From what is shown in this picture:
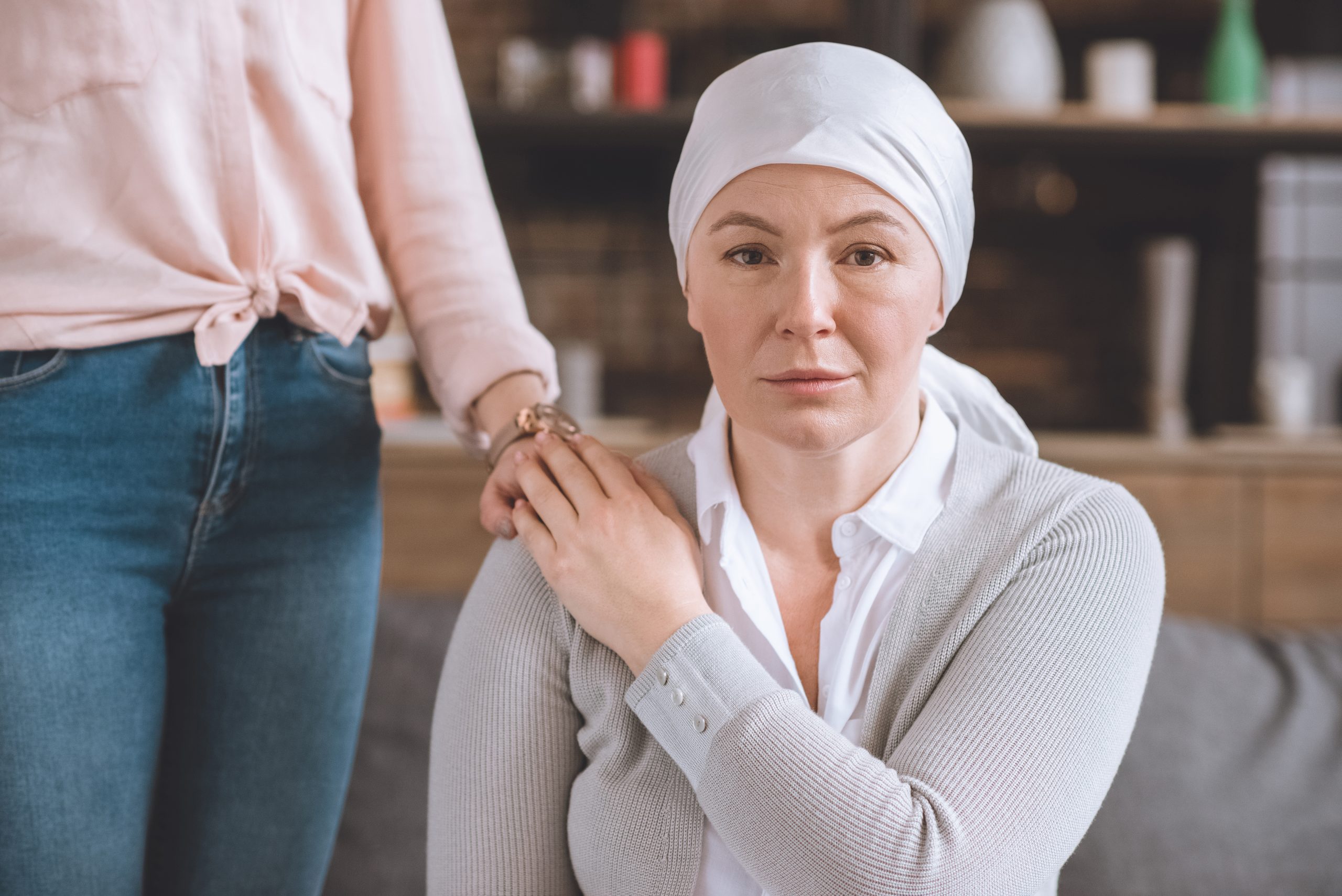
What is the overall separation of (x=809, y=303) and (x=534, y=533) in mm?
291

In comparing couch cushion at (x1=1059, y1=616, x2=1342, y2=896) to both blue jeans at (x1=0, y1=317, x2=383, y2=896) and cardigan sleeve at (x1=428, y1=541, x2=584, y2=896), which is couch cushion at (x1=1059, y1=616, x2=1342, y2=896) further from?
blue jeans at (x1=0, y1=317, x2=383, y2=896)

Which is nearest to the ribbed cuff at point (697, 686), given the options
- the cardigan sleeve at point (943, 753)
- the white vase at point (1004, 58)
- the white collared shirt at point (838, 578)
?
the cardigan sleeve at point (943, 753)

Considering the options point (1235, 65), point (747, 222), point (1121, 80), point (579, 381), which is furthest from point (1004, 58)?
point (747, 222)

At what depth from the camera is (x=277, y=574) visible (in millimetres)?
1026

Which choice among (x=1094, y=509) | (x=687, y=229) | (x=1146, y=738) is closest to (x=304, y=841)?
(x=687, y=229)

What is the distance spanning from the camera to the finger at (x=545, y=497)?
3.14ft

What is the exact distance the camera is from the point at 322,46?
1.06 metres

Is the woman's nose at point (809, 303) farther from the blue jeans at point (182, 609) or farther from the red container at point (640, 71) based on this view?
the red container at point (640, 71)

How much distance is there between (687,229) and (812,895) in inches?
21.3

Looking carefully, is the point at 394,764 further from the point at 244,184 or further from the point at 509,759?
the point at 244,184

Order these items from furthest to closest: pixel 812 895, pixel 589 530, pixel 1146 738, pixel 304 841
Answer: pixel 1146 738, pixel 304 841, pixel 589 530, pixel 812 895

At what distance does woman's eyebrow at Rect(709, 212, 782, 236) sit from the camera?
93 centimetres

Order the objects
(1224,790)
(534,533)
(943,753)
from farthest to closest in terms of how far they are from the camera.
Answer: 1. (1224,790)
2. (534,533)
3. (943,753)

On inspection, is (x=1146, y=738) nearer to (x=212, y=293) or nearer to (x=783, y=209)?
(x=783, y=209)
